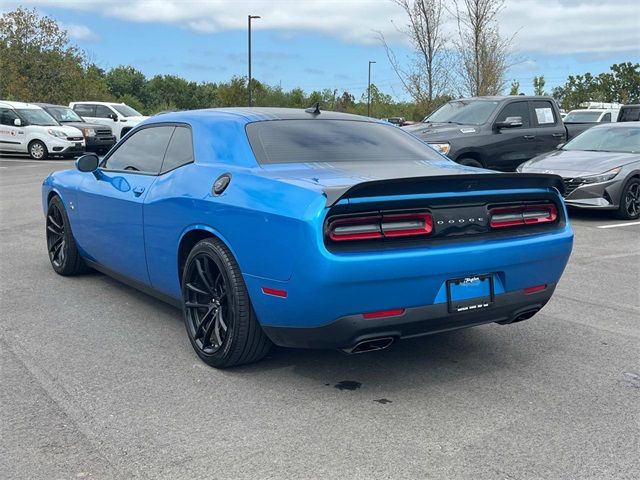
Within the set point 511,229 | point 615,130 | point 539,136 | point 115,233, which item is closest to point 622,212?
point 615,130

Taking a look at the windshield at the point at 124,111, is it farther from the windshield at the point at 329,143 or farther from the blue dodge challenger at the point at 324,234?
the windshield at the point at 329,143

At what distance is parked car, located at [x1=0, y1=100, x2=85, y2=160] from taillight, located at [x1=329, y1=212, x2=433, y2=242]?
65.5 feet

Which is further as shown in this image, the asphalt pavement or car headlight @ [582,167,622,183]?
car headlight @ [582,167,622,183]

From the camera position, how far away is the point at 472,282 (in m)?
3.74

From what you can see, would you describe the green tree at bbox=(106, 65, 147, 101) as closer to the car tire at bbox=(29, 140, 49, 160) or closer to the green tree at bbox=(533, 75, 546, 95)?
the green tree at bbox=(533, 75, 546, 95)

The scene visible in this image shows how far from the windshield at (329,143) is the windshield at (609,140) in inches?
270

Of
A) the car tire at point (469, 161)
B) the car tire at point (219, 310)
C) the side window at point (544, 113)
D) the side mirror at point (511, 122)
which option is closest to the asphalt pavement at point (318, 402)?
the car tire at point (219, 310)

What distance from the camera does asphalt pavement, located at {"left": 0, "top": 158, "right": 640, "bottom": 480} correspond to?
9.89 ft

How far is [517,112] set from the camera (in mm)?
12555

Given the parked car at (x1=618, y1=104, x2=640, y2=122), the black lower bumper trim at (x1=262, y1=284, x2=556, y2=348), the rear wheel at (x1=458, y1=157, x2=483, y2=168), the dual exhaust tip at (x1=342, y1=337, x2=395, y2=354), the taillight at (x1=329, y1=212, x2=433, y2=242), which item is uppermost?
the parked car at (x1=618, y1=104, x2=640, y2=122)

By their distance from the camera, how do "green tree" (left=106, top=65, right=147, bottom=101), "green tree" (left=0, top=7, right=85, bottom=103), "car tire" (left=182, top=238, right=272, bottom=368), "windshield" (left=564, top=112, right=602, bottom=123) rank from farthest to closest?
"green tree" (left=106, top=65, right=147, bottom=101) < "green tree" (left=0, top=7, right=85, bottom=103) < "windshield" (left=564, top=112, right=602, bottom=123) < "car tire" (left=182, top=238, right=272, bottom=368)

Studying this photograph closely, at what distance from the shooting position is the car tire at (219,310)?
12.7ft

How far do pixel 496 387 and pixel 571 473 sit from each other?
97 centimetres

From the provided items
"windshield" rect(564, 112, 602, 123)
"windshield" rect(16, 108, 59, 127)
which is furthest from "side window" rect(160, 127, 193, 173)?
"windshield" rect(564, 112, 602, 123)
